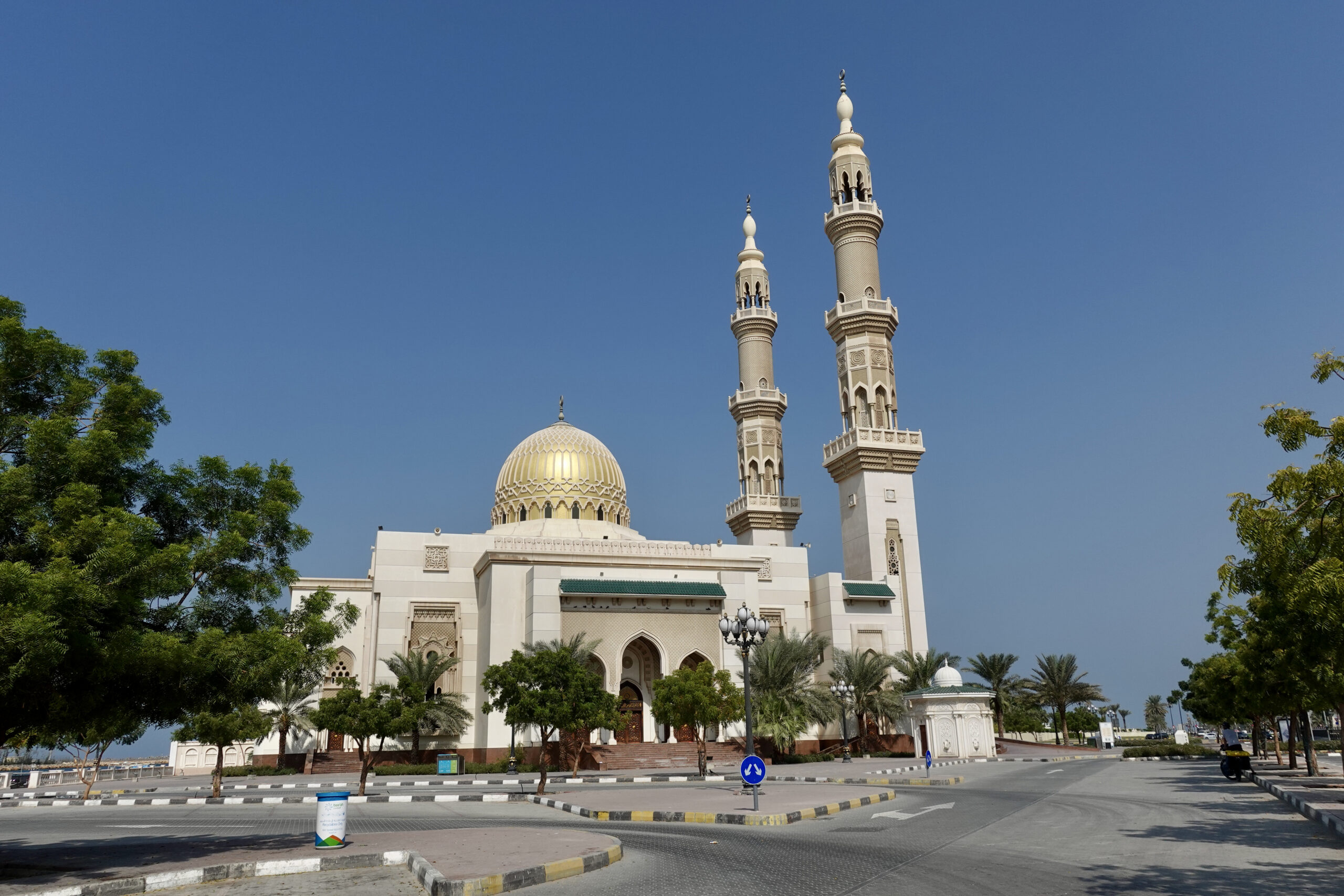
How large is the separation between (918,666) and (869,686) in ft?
11.1

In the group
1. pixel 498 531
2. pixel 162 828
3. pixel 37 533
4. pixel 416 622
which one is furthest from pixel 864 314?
pixel 37 533

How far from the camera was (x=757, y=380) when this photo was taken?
55.0 metres

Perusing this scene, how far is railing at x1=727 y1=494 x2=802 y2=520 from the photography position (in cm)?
5256

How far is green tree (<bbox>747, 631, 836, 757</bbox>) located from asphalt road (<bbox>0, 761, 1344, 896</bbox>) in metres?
13.5

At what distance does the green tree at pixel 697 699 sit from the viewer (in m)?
28.8

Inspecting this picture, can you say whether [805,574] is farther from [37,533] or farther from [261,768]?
[37,533]

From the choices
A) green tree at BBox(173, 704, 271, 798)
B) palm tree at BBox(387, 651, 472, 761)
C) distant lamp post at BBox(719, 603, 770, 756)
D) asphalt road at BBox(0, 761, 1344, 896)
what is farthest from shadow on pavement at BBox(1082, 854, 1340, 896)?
palm tree at BBox(387, 651, 472, 761)

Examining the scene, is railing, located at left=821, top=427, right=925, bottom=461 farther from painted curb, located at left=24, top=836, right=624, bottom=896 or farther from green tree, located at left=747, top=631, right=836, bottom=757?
painted curb, located at left=24, top=836, right=624, bottom=896

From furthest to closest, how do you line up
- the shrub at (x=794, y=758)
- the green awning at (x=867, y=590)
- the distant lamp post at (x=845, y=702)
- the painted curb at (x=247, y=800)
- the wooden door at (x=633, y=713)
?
1. the green awning at (x=867, y=590)
2. the wooden door at (x=633, y=713)
3. the shrub at (x=794, y=758)
4. the distant lamp post at (x=845, y=702)
5. the painted curb at (x=247, y=800)

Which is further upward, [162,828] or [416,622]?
[416,622]

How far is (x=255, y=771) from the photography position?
34906 millimetres

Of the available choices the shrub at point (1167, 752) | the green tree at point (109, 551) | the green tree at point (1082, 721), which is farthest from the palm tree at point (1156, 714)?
the green tree at point (109, 551)

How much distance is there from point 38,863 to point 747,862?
289 inches

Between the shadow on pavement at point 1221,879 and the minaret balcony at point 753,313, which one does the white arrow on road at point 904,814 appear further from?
the minaret balcony at point 753,313
